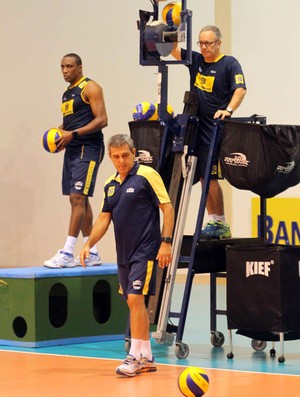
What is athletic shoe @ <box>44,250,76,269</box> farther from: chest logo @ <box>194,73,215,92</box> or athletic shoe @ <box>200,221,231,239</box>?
chest logo @ <box>194,73,215,92</box>

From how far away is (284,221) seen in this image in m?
14.1

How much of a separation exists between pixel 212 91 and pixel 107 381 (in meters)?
3.16

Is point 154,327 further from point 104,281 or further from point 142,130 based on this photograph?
point 142,130

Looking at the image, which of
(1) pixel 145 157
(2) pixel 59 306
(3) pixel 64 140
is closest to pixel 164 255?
(1) pixel 145 157

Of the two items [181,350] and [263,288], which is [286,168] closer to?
[263,288]

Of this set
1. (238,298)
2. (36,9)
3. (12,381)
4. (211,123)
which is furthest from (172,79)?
(12,381)

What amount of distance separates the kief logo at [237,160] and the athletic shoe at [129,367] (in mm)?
2069

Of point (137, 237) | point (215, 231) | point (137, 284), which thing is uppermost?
point (137, 237)

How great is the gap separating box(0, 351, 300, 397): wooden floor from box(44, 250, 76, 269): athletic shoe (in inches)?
65.4

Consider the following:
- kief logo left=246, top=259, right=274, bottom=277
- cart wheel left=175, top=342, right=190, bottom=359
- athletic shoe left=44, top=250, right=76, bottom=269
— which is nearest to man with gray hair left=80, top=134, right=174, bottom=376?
cart wheel left=175, top=342, right=190, bottom=359

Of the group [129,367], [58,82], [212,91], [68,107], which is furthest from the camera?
[58,82]

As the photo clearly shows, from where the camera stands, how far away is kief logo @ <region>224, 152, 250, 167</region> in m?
9.06

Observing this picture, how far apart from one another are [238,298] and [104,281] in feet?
6.41

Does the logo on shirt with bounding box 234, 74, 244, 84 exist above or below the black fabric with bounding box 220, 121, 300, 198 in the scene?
above
